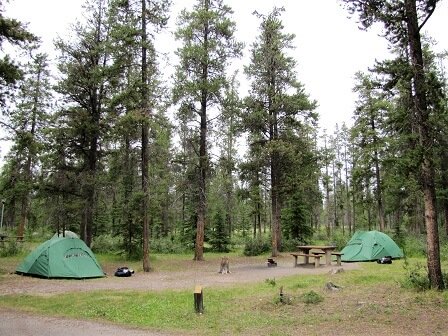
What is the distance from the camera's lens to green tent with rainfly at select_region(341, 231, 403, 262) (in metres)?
21.3

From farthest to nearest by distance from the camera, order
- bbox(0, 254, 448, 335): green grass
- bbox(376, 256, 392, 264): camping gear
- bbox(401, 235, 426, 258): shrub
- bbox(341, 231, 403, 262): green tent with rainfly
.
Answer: bbox(401, 235, 426, 258): shrub, bbox(341, 231, 403, 262): green tent with rainfly, bbox(376, 256, 392, 264): camping gear, bbox(0, 254, 448, 335): green grass

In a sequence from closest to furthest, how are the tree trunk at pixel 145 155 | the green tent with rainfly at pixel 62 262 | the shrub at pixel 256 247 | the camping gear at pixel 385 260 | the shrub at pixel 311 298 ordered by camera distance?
the shrub at pixel 311 298 < the green tent with rainfly at pixel 62 262 < the tree trunk at pixel 145 155 < the camping gear at pixel 385 260 < the shrub at pixel 256 247

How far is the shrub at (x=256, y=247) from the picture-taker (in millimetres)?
26500

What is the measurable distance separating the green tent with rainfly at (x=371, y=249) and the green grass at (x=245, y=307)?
29.4ft

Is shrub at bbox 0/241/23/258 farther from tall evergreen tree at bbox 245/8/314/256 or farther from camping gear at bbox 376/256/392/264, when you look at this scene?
camping gear at bbox 376/256/392/264

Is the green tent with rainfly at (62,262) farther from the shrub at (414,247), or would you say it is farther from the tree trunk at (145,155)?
the shrub at (414,247)

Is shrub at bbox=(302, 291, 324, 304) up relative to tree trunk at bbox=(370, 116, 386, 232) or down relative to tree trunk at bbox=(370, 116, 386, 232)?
down

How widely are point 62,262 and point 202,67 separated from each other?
13.0 m

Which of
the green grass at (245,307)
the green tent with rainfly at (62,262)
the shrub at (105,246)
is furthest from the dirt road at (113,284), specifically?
the shrub at (105,246)

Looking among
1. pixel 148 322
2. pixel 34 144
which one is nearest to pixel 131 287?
pixel 148 322

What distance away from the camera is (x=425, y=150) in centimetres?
1017

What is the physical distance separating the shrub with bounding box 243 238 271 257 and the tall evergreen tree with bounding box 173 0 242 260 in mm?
4748

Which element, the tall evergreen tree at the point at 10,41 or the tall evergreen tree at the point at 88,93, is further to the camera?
the tall evergreen tree at the point at 88,93

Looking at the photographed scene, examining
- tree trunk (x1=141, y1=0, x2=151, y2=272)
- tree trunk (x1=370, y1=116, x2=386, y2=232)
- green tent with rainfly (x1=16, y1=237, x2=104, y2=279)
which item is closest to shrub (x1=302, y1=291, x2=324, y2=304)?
green tent with rainfly (x1=16, y1=237, x2=104, y2=279)
